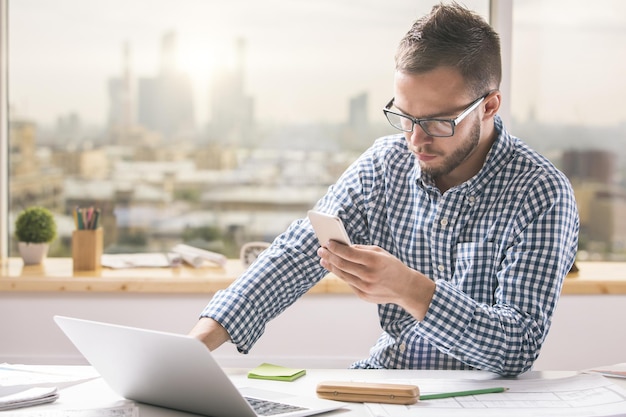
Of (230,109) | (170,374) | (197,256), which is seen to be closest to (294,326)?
(197,256)

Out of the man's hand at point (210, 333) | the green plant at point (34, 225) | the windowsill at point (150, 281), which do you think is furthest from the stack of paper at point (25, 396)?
the green plant at point (34, 225)

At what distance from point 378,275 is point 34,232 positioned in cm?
226

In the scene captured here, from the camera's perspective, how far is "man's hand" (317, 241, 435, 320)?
5.31 feet

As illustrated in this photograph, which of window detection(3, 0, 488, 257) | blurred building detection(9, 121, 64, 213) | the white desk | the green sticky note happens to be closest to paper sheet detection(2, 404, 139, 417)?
the white desk

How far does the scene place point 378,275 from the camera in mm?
1620

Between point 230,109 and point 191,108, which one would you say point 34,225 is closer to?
point 191,108

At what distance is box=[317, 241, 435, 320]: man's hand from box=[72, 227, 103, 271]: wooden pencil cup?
1.95 m

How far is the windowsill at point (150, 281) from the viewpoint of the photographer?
3266mm

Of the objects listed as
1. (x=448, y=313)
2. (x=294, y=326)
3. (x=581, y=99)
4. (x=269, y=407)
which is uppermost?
(x=581, y=99)

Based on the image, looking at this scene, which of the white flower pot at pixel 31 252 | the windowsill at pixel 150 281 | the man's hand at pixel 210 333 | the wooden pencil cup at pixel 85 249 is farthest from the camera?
the white flower pot at pixel 31 252

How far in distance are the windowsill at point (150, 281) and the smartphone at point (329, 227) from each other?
1.66 meters

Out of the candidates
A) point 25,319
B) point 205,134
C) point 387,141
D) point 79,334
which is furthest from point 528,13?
point 79,334

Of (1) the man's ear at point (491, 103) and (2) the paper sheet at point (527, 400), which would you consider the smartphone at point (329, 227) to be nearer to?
(2) the paper sheet at point (527, 400)

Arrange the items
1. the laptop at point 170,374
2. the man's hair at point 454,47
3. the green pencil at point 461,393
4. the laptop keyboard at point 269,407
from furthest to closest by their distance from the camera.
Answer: the man's hair at point 454,47 < the green pencil at point 461,393 < the laptop keyboard at point 269,407 < the laptop at point 170,374
